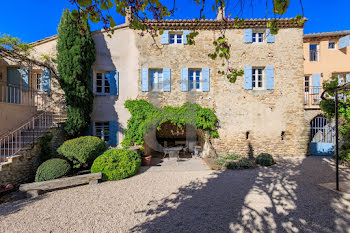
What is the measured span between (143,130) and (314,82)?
42.1 ft

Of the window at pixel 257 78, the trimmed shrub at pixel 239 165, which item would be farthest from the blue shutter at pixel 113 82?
the window at pixel 257 78

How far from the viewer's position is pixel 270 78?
8383mm

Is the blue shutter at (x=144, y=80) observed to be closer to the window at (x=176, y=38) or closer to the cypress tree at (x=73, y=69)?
the window at (x=176, y=38)

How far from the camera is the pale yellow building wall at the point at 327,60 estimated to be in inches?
474

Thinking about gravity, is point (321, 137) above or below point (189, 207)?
above

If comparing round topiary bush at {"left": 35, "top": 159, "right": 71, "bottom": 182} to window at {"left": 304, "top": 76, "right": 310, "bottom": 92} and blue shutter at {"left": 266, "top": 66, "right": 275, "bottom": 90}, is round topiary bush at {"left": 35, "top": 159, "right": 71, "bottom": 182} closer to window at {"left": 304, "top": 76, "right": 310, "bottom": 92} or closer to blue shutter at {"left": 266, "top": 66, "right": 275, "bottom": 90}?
blue shutter at {"left": 266, "top": 66, "right": 275, "bottom": 90}

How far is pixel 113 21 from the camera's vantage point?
2121 millimetres

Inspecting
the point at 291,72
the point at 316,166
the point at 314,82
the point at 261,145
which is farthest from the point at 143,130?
the point at 314,82

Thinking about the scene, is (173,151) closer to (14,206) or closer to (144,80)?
(144,80)

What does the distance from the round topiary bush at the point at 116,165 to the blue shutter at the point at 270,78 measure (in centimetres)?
803

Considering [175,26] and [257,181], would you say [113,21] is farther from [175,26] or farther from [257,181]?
[175,26]

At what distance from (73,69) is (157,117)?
4.52 m

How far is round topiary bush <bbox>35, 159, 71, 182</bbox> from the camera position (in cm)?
484

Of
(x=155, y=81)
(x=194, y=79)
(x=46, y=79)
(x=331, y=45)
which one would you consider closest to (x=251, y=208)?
(x=194, y=79)
